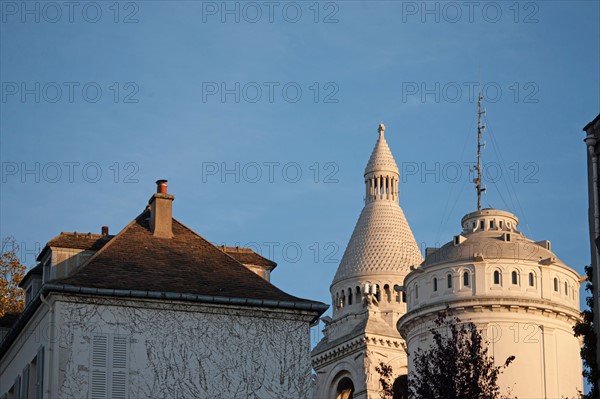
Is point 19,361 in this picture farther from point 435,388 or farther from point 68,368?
point 435,388

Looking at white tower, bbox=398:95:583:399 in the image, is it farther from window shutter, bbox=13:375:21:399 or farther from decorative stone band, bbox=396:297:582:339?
window shutter, bbox=13:375:21:399

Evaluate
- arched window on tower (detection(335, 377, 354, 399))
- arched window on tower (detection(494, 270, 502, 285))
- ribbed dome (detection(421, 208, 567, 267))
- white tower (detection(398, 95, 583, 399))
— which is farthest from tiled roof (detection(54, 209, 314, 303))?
arched window on tower (detection(335, 377, 354, 399))

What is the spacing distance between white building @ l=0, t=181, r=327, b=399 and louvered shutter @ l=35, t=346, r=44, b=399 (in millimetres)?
76

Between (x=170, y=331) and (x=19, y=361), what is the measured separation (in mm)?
5261

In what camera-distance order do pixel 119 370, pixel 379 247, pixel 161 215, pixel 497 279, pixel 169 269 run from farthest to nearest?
pixel 379 247 < pixel 497 279 < pixel 161 215 < pixel 169 269 < pixel 119 370

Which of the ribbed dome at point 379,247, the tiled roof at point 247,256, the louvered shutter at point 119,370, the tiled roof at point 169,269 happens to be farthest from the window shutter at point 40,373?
the ribbed dome at point 379,247

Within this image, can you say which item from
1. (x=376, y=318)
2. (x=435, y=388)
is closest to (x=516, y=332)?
(x=435, y=388)

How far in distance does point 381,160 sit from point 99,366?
97.6 metres

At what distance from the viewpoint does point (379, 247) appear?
5032 inches

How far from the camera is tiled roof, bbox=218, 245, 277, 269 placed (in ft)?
162

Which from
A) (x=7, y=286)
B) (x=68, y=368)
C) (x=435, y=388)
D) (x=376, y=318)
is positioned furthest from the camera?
(x=376, y=318)

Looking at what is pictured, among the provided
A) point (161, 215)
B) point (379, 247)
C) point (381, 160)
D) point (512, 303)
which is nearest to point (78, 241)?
point (161, 215)

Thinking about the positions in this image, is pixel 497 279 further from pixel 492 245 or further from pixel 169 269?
pixel 169 269

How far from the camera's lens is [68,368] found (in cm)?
4122
